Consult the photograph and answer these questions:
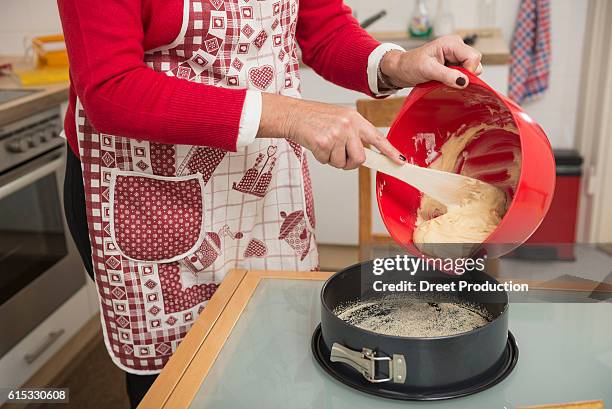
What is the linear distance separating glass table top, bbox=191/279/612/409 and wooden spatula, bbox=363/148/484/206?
21 cm

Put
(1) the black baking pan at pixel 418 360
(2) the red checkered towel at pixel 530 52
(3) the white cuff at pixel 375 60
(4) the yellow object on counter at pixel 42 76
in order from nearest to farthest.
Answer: (1) the black baking pan at pixel 418 360 < (3) the white cuff at pixel 375 60 < (4) the yellow object on counter at pixel 42 76 < (2) the red checkered towel at pixel 530 52

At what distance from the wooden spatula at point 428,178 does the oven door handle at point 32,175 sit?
124cm

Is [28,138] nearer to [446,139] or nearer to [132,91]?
[132,91]

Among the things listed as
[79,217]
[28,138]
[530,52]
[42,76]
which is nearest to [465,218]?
[79,217]

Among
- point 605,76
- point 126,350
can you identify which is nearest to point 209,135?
point 126,350

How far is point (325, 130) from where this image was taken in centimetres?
83

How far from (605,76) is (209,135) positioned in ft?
6.64

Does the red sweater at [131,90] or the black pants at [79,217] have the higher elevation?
the red sweater at [131,90]

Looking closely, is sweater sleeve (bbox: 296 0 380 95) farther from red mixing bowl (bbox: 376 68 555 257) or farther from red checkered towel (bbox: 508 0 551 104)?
red checkered towel (bbox: 508 0 551 104)

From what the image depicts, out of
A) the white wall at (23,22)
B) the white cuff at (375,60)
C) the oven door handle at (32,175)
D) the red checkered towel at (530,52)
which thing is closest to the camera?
the white cuff at (375,60)

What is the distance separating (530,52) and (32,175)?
1.86m

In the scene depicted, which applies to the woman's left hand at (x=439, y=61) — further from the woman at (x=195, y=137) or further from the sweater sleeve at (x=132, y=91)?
the sweater sleeve at (x=132, y=91)

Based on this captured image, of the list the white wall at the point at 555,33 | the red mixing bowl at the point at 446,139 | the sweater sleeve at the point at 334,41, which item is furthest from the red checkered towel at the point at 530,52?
the red mixing bowl at the point at 446,139

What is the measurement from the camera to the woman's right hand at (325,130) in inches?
32.6
